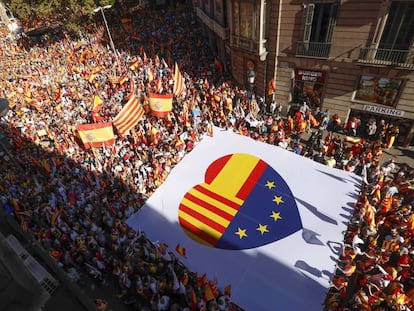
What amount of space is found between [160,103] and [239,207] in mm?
8117

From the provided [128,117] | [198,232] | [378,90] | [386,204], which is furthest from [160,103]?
[378,90]

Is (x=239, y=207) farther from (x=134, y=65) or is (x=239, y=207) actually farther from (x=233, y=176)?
(x=134, y=65)

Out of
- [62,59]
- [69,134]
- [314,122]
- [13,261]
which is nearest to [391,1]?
[314,122]

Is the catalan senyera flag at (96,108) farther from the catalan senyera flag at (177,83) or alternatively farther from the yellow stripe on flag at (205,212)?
the yellow stripe on flag at (205,212)

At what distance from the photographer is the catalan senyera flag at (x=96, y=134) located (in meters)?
14.8

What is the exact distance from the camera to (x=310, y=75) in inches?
691

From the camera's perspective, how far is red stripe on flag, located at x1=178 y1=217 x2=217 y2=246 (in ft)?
36.8

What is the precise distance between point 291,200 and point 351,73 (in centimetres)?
899

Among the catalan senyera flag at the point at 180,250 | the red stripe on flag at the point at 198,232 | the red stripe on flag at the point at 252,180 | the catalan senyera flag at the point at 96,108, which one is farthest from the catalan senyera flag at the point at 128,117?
the catalan senyera flag at the point at 180,250

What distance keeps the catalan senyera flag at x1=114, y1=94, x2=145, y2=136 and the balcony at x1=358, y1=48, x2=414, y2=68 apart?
12648 millimetres

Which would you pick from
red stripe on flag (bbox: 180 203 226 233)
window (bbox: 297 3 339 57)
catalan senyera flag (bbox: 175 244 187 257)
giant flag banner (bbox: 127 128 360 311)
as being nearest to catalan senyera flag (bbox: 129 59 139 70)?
giant flag banner (bbox: 127 128 360 311)

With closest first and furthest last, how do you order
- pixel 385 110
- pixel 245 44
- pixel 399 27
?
pixel 399 27 < pixel 385 110 < pixel 245 44

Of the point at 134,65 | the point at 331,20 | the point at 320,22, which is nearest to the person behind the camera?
the point at 331,20

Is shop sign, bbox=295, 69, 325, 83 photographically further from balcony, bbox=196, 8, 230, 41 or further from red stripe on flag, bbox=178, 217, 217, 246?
A: red stripe on flag, bbox=178, 217, 217, 246
